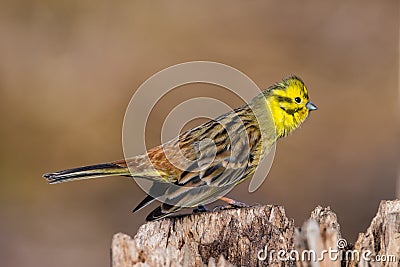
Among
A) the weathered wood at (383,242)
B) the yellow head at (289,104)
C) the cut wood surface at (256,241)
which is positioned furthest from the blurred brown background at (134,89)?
the weathered wood at (383,242)

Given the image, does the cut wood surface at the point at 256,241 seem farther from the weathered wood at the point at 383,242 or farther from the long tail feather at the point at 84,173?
the long tail feather at the point at 84,173

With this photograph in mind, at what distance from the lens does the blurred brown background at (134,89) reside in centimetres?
948

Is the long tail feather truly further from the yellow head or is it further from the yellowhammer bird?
the yellow head

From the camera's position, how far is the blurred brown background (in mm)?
9477

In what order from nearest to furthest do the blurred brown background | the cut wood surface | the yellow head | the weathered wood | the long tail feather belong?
the cut wood surface → the weathered wood → the long tail feather → the yellow head → the blurred brown background

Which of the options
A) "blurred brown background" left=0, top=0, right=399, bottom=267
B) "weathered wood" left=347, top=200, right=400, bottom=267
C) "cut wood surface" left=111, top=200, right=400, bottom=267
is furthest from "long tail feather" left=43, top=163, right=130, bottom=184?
"blurred brown background" left=0, top=0, right=399, bottom=267

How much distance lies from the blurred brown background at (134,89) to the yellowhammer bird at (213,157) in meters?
2.89

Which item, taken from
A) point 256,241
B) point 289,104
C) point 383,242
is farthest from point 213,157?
point 383,242

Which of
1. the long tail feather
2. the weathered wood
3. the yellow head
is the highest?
the yellow head

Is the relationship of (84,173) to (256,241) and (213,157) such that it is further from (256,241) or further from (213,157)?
(256,241)

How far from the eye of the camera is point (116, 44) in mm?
11656

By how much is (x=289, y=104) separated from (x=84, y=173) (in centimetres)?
173

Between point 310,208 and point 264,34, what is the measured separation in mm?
3544

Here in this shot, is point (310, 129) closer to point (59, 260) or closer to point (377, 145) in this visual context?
point (377, 145)
